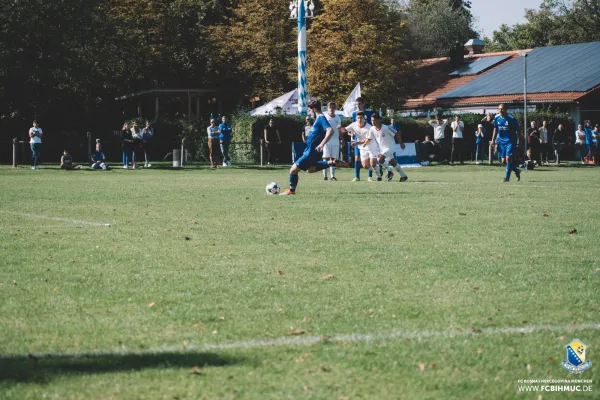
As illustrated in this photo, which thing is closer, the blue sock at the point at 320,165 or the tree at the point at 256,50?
the blue sock at the point at 320,165

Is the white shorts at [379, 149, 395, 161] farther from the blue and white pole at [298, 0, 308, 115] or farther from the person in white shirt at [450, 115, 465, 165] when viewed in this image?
the blue and white pole at [298, 0, 308, 115]

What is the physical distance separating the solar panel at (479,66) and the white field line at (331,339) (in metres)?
58.3

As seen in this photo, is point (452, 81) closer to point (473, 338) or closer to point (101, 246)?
point (101, 246)

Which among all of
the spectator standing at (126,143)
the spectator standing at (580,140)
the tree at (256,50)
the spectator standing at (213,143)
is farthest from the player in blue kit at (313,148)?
the tree at (256,50)

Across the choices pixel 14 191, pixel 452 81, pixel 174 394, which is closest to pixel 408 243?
pixel 174 394

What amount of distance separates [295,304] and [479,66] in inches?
2344

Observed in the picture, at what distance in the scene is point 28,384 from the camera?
4.77m

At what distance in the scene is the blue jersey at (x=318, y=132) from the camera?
64.6 ft

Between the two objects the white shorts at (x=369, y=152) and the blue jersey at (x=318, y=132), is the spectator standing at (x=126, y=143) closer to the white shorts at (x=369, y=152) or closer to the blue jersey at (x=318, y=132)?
the white shorts at (x=369, y=152)

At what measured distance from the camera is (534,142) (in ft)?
130

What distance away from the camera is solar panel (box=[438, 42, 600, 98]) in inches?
2085

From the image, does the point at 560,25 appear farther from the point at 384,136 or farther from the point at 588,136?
the point at 384,136

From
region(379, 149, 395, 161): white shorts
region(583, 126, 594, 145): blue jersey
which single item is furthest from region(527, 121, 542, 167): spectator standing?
region(379, 149, 395, 161): white shorts

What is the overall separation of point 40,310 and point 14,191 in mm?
15360
